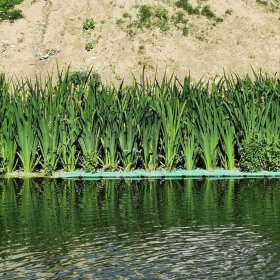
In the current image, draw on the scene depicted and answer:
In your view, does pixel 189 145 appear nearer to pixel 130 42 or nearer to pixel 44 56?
pixel 44 56

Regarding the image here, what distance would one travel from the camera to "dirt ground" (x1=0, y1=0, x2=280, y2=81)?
1588 inches

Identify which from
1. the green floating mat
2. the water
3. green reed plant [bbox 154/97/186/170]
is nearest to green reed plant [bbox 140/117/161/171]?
green reed plant [bbox 154/97/186/170]

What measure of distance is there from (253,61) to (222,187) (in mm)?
27332

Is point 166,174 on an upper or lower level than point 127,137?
lower

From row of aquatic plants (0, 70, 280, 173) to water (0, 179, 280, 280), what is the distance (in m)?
1.45

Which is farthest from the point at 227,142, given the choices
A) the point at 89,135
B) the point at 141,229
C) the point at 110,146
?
the point at 141,229

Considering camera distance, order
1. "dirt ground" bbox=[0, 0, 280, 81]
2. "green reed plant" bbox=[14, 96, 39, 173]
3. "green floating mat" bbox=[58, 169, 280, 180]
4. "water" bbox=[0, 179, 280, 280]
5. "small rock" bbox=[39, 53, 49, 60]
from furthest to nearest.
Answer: "small rock" bbox=[39, 53, 49, 60] → "dirt ground" bbox=[0, 0, 280, 81] → "green reed plant" bbox=[14, 96, 39, 173] → "green floating mat" bbox=[58, 169, 280, 180] → "water" bbox=[0, 179, 280, 280]

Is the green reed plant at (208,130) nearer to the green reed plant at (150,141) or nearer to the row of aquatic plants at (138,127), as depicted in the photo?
the row of aquatic plants at (138,127)

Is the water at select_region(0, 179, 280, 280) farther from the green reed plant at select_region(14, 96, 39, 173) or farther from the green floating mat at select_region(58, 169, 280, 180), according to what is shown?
the green reed plant at select_region(14, 96, 39, 173)

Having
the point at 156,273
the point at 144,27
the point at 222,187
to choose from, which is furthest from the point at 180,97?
the point at 144,27

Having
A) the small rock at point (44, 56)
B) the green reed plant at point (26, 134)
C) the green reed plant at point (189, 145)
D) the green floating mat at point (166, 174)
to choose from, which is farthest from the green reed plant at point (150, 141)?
the small rock at point (44, 56)

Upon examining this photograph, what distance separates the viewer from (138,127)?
1669 cm

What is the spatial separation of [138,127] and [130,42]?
25.7 meters

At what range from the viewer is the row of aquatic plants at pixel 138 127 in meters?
16.6
